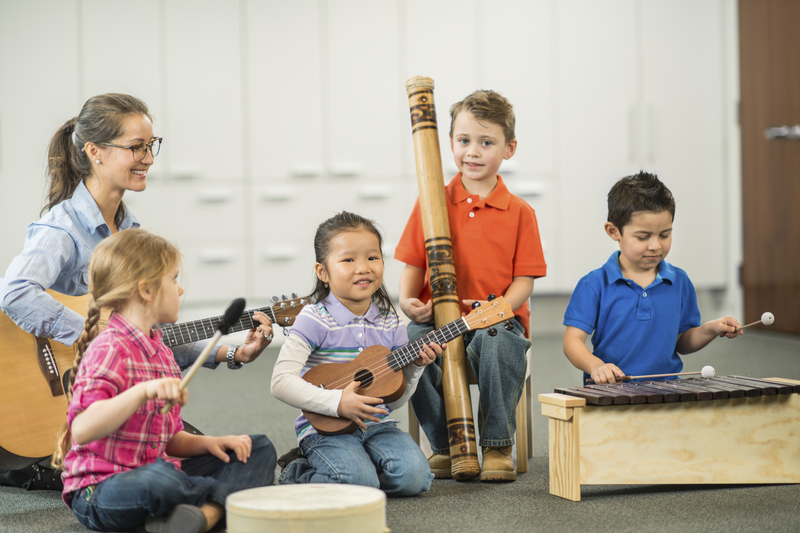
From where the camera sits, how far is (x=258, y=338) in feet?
5.44

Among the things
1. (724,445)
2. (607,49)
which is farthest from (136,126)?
(607,49)

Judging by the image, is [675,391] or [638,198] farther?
[638,198]

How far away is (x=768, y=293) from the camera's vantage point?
4.10 meters

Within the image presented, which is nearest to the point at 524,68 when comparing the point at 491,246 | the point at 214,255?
the point at 214,255

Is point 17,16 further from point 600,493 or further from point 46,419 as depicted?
point 600,493

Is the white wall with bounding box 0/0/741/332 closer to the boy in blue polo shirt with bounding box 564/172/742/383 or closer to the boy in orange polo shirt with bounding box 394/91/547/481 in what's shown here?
the boy in orange polo shirt with bounding box 394/91/547/481

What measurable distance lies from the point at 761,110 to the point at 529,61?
1233 millimetres

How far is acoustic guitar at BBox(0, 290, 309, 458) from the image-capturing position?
1641 mm

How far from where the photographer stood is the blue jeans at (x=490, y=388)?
1.73 meters

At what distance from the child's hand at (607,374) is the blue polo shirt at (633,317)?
0.14m

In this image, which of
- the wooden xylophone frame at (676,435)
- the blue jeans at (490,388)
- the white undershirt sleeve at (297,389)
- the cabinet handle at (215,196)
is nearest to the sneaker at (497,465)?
the blue jeans at (490,388)

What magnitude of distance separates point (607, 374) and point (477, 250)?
18.0 inches

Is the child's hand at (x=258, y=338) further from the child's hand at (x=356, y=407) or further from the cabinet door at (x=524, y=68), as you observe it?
the cabinet door at (x=524, y=68)

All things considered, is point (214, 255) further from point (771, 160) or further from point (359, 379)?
point (771, 160)
